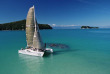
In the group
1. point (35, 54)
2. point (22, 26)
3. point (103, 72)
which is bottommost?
point (103, 72)

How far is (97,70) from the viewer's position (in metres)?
11.6

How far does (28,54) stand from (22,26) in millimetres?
129179

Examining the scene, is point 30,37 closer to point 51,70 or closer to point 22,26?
point 51,70

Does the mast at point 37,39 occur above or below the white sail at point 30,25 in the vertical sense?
below

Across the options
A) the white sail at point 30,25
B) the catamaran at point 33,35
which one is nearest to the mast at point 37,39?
the catamaran at point 33,35

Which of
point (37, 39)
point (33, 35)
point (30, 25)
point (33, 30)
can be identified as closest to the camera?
point (37, 39)

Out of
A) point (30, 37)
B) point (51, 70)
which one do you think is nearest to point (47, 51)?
point (30, 37)

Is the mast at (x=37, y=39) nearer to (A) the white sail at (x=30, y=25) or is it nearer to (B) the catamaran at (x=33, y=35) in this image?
(B) the catamaran at (x=33, y=35)

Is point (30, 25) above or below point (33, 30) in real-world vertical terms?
above

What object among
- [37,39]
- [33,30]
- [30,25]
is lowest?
[37,39]

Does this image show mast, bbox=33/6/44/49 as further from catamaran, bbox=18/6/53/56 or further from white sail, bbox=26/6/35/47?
white sail, bbox=26/6/35/47

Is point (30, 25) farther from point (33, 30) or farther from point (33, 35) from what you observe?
point (33, 35)

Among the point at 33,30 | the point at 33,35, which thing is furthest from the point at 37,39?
the point at 33,30

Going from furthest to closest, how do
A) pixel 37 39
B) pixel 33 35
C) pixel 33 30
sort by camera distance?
pixel 33 35
pixel 33 30
pixel 37 39
